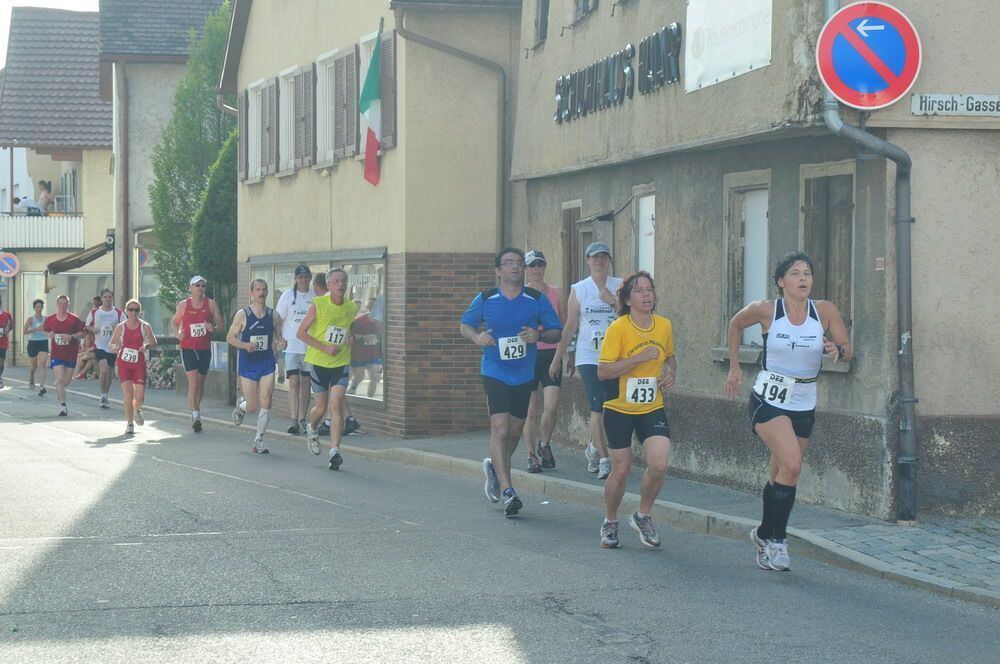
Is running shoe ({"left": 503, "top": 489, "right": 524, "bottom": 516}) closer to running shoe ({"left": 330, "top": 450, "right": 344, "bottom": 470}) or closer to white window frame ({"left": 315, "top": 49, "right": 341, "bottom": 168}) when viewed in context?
running shoe ({"left": 330, "top": 450, "right": 344, "bottom": 470})

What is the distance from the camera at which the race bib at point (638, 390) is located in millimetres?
10109

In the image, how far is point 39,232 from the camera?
162 feet

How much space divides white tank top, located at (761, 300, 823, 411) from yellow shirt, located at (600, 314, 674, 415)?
0.89 m

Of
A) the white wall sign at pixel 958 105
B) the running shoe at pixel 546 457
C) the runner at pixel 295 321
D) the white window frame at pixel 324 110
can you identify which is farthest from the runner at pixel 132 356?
the white wall sign at pixel 958 105

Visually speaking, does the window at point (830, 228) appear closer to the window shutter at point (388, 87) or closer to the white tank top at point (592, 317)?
the white tank top at point (592, 317)

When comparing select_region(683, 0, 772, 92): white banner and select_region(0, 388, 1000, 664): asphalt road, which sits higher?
select_region(683, 0, 772, 92): white banner

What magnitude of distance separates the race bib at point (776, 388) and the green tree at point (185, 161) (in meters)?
24.5

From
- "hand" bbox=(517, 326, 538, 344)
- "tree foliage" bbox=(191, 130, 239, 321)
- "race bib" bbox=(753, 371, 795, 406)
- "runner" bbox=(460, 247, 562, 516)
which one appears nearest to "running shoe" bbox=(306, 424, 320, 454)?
"runner" bbox=(460, 247, 562, 516)

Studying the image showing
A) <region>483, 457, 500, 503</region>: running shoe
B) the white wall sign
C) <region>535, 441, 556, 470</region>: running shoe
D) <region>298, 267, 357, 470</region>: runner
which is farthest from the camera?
<region>298, 267, 357, 470</region>: runner

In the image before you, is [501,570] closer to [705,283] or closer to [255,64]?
[705,283]

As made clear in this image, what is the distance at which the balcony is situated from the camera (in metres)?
49.0

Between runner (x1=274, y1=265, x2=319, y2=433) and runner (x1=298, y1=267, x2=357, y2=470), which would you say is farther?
runner (x1=274, y1=265, x2=319, y2=433)

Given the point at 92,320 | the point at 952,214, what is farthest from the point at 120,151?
the point at 952,214

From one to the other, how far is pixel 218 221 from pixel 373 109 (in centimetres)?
1081
